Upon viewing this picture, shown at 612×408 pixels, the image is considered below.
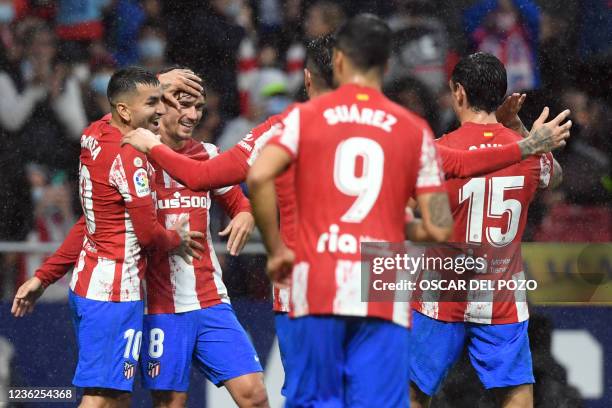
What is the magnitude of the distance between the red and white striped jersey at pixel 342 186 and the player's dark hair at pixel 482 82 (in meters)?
1.58

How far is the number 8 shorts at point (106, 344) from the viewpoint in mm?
5434

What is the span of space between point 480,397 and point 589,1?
2688mm

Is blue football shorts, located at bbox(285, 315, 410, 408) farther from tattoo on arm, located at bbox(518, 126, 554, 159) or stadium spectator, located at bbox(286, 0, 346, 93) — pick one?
stadium spectator, located at bbox(286, 0, 346, 93)

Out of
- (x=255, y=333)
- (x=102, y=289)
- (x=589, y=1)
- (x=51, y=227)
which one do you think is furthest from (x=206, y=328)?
(x=589, y=1)

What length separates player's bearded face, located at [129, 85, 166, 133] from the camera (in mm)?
5461

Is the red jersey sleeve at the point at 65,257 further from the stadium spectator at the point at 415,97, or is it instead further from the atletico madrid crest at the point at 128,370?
the stadium spectator at the point at 415,97

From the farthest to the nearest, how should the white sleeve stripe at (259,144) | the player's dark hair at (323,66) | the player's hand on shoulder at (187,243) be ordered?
the player's hand on shoulder at (187,243) < the player's dark hair at (323,66) < the white sleeve stripe at (259,144)

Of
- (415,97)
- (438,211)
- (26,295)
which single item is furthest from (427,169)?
(415,97)

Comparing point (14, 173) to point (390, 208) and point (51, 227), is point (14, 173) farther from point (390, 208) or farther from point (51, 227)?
point (390, 208)

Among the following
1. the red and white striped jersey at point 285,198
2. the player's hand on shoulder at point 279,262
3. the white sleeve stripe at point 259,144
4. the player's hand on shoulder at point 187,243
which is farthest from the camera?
the player's hand on shoulder at point 187,243

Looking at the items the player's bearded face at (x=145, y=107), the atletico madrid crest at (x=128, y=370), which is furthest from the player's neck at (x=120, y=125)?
the atletico madrid crest at (x=128, y=370)

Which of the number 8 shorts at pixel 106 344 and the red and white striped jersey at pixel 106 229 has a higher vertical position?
the red and white striped jersey at pixel 106 229

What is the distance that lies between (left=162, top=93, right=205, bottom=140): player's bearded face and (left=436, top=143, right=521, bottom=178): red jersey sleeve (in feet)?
4.39

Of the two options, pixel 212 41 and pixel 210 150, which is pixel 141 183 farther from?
pixel 212 41
